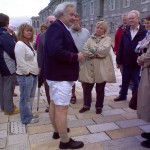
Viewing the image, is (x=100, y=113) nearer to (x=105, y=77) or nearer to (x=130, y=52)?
Result: (x=105, y=77)

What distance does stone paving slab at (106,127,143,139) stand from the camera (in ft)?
13.2

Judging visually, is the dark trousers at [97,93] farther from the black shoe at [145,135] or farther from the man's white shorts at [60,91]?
the man's white shorts at [60,91]

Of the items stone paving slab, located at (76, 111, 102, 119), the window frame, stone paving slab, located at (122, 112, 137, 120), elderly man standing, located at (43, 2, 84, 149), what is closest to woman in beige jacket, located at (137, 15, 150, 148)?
elderly man standing, located at (43, 2, 84, 149)

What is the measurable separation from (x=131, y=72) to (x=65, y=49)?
292cm

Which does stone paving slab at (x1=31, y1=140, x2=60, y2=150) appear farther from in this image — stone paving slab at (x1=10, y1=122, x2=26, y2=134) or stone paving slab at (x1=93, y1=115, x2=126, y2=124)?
stone paving slab at (x1=93, y1=115, x2=126, y2=124)

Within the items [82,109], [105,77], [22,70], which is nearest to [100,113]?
[82,109]

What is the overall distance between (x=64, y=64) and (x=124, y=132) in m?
1.64

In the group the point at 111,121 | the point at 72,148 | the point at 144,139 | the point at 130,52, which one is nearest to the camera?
the point at 72,148

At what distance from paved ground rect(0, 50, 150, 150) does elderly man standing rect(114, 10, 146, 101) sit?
77 centimetres

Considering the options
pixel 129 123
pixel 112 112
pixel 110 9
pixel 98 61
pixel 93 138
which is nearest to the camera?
pixel 93 138

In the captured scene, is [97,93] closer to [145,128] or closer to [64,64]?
[145,128]

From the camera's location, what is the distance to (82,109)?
204 inches

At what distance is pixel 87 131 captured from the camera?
4215 mm

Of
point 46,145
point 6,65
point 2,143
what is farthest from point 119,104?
point 2,143
